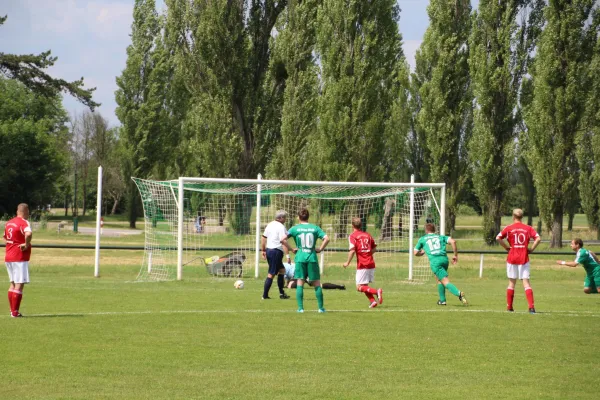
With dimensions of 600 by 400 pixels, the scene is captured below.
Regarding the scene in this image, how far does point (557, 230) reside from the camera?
135 feet

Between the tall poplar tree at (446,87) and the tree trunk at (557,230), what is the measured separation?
6.03m

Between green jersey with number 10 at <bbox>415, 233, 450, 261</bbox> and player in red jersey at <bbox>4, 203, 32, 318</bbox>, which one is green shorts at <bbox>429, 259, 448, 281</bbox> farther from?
player in red jersey at <bbox>4, 203, 32, 318</bbox>

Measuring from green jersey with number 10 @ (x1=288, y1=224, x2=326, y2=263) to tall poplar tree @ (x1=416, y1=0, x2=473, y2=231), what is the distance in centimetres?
3047

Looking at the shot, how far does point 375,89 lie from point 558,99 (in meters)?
8.70

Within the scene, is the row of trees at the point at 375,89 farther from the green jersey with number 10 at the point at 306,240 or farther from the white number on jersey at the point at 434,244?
the green jersey with number 10 at the point at 306,240

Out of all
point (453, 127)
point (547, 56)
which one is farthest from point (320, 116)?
point (547, 56)

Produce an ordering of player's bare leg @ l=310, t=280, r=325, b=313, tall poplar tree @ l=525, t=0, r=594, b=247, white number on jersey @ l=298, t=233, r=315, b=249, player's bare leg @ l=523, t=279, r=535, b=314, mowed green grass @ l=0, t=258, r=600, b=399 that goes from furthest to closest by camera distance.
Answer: tall poplar tree @ l=525, t=0, r=594, b=247
player's bare leg @ l=523, t=279, r=535, b=314
player's bare leg @ l=310, t=280, r=325, b=313
white number on jersey @ l=298, t=233, r=315, b=249
mowed green grass @ l=0, t=258, r=600, b=399

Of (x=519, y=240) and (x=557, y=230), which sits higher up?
(x=519, y=240)

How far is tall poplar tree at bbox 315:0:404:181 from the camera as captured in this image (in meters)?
41.1

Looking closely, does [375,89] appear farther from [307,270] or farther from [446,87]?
[307,270]

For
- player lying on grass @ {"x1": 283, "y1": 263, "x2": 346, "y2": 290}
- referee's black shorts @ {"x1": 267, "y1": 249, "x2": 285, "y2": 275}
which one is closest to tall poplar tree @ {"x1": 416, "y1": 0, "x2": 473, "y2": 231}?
player lying on grass @ {"x1": 283, "y1": 263, "x2": 346, "y2": 290}

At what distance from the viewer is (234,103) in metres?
43.4

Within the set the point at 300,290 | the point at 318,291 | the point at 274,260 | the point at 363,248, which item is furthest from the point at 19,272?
the point at 363,248

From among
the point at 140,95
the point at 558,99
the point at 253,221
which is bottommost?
the point at 253,221
